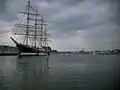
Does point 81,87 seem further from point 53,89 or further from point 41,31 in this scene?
point 41,31

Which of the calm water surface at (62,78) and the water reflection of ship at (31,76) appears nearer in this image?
the calm water surface at (62,78)

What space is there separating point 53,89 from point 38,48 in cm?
1235

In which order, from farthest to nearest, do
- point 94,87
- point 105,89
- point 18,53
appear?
1. point 18,53
2. point 94,87
3. point 105,89

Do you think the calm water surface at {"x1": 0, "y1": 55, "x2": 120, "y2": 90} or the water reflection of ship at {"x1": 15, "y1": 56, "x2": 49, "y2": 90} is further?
the water reflection of ship at {"x1": 15, "y1": 56, "x2": 49, "y2": 90}

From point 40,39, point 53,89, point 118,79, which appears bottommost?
point 53,89

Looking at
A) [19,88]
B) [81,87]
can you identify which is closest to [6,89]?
[19,88]

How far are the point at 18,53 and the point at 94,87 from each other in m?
12.8

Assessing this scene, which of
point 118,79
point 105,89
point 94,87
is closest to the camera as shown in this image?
point 118,79

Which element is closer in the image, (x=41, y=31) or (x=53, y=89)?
(x=53, y=89)

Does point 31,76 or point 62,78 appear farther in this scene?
point 31,76

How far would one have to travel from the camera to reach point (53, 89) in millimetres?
2930

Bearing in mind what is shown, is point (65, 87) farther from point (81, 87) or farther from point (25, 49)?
point (25, 49)

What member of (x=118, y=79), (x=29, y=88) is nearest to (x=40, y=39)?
(x=29, y=88)

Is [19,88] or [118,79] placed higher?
[118,79]
